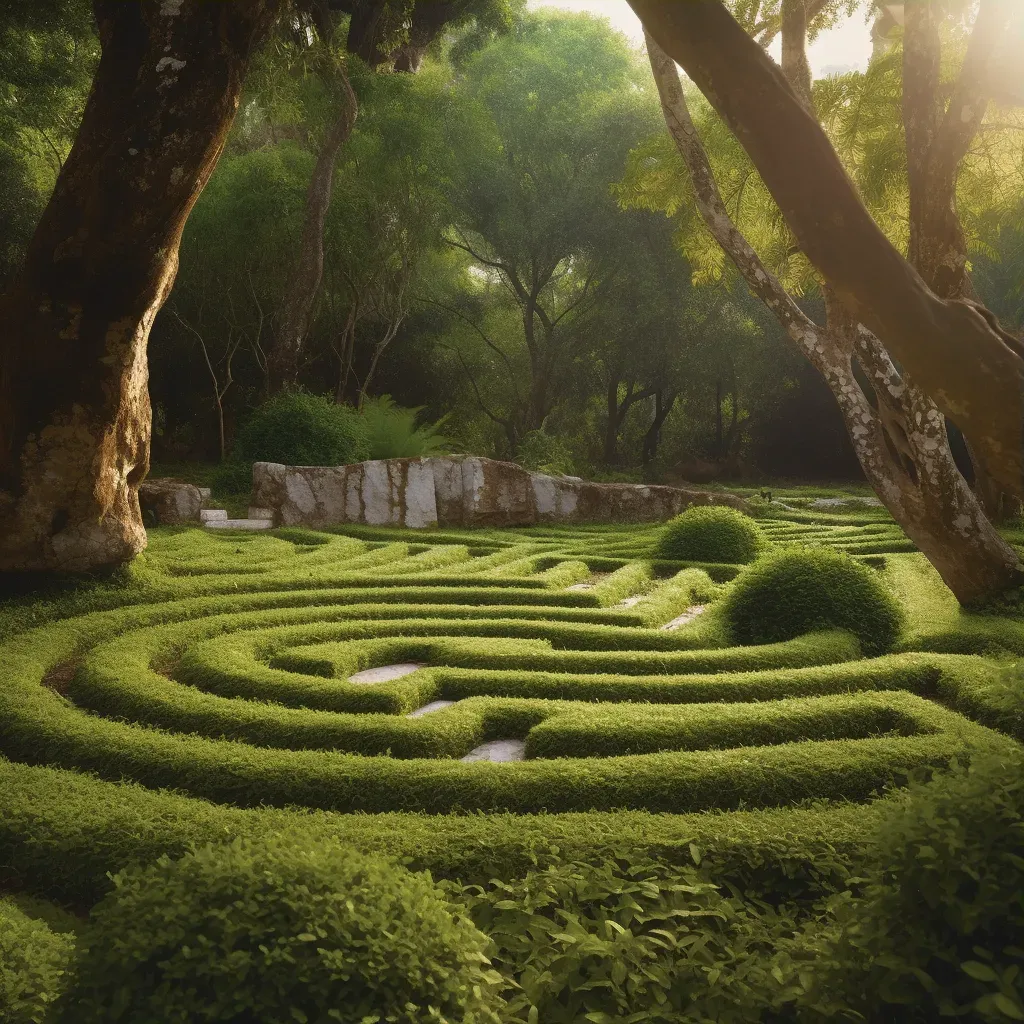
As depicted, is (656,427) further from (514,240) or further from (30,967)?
(30,967)

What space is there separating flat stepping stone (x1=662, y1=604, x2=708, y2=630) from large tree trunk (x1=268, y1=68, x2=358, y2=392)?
37.0 ft

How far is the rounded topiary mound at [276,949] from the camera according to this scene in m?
2.27

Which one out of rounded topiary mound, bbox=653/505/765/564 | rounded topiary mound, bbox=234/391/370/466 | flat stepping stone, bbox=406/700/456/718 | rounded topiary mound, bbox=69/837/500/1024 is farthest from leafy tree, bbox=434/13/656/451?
rounded topiary mound, bbox=69/837/500/1024

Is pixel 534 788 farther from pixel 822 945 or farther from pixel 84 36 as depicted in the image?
pixel 84 36

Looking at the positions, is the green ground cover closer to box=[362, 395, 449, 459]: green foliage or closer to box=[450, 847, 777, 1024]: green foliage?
box=[450, 847, 777, 1024]: green foliage

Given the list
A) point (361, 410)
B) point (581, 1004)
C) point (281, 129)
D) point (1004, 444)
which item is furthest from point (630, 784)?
point (281, 129)

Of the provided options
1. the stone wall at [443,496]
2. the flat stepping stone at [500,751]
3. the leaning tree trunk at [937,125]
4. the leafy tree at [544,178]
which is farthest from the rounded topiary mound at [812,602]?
the leafy tree at [544,178]

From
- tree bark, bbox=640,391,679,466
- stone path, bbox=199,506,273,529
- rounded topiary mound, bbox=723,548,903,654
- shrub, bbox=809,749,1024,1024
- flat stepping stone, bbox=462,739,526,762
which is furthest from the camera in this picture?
tree bark, bbox=640,391,679,466

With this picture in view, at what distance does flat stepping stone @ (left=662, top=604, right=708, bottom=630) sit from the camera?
306 inches

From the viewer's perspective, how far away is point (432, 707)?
568cm

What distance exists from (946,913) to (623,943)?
1051 mm

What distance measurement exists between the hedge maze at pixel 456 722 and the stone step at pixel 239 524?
4085 millimetres

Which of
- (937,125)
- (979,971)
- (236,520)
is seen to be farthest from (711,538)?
(979,971)

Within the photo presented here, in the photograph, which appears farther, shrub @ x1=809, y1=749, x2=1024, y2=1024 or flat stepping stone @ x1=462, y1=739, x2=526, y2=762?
flat stepping stone @ x1=462, y1=739, x2=526, y2=762
